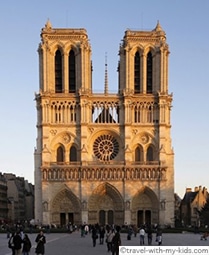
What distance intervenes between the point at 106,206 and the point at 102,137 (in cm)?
906

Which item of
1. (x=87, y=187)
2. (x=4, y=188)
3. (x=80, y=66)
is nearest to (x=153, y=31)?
(x=80, y=66)

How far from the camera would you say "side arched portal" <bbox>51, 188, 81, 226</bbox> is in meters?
78.4

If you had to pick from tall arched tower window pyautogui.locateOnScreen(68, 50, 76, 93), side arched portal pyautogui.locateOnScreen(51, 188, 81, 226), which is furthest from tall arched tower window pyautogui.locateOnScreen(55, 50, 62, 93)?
side arched portal pyautogui.locateOnScreen(51, 188, 81, 226)

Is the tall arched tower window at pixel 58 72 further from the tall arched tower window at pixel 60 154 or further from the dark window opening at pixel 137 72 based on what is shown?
the dark window opening at pixel 137 72

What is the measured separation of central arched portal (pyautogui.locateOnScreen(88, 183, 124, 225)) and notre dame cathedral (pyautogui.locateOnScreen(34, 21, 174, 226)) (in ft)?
0.43

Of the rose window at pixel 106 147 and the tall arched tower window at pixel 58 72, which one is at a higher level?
the tall arched tower window at pixel 58 72

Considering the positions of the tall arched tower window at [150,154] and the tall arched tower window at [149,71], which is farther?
the tall arched tower window at [149,71]

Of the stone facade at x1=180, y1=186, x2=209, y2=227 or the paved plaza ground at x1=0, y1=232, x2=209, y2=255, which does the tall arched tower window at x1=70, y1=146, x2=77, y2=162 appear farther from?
the paved plaza ground at x1=0, y1=232, x2=209, y2=255

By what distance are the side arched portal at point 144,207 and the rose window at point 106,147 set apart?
6.34 meters

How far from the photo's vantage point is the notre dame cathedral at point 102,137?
257ft

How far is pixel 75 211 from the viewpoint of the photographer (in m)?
78.9

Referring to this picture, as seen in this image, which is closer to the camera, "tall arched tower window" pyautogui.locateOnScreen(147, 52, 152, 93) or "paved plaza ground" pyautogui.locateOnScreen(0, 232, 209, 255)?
"paved plaza ground" pyautogui.locateOnScreen(0, 232, 209, 255)

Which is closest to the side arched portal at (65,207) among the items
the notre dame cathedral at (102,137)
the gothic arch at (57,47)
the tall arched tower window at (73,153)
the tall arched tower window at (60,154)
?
the notre dame cathedral at (102,137)

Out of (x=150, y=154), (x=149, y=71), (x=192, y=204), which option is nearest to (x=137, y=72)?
(x=149, y=71)
